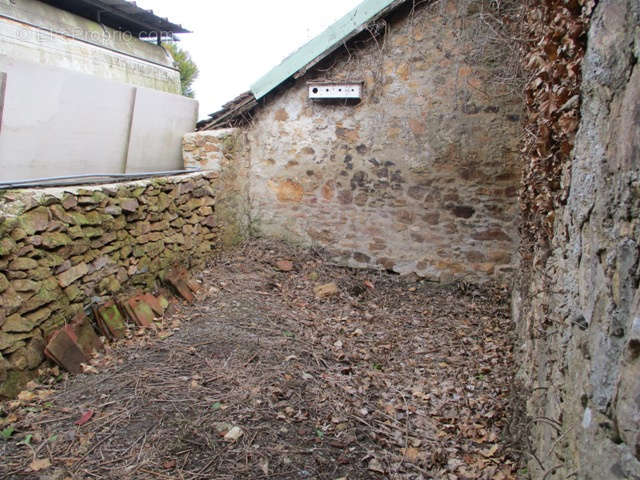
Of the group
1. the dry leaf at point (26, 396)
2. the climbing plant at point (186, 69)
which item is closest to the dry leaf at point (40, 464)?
the dry leaf at point (26, 396)

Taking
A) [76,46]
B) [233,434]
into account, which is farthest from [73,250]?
[76,46]

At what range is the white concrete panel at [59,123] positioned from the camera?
406 centimetres

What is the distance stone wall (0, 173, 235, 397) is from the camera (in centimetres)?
337

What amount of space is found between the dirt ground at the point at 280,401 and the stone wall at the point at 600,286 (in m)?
0.92

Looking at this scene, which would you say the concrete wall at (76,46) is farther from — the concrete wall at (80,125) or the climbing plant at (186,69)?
the climbing plant at (186,69)

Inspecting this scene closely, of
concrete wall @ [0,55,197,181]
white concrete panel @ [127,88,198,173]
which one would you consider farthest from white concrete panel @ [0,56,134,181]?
white concrete panel @ [127,88,198,173]

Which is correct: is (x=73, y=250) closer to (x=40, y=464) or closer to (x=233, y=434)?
(x=40, y=464)

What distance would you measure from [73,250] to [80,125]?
166 cm

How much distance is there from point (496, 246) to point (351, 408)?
10.7 ft

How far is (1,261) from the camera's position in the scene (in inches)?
130

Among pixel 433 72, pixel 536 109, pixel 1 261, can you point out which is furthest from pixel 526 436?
pixel 433 72

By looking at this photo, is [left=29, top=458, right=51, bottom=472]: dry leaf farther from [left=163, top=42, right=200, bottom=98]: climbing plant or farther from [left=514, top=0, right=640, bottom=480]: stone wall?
[left=163, top=42, right=200, bottom=98]: climbing plant

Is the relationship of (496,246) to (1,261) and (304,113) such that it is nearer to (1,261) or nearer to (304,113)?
(304,113)

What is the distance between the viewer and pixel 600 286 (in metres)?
1.55
